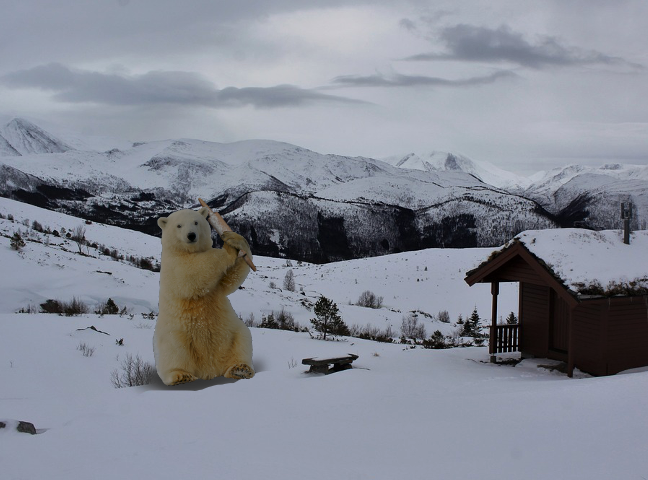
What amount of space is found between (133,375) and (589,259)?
821cm

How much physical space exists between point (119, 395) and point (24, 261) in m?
9.34

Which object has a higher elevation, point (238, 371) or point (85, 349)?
point (238, 371)

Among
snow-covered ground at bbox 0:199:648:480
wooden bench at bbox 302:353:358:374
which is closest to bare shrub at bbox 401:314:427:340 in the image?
snow-covered ground at bbox 0:199:648:480

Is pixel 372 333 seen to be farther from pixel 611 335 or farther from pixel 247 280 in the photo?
pixel 247 280

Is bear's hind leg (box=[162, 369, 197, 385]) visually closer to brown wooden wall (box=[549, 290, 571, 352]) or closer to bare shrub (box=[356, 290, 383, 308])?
brown wooden wall (box=[549, 290, 571, 352])

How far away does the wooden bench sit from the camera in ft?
22.5

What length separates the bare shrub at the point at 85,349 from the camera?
21.6 ft

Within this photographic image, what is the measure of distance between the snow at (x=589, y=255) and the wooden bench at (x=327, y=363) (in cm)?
433

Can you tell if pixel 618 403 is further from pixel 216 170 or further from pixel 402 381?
pixel 216 170

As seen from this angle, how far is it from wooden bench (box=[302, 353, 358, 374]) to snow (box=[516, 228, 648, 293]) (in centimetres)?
433

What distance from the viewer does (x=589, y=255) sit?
9.73 m

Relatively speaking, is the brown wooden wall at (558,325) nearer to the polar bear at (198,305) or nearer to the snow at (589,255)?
the snow at (589,255)

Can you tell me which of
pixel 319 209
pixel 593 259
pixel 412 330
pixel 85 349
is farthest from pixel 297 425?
pixel 319 209

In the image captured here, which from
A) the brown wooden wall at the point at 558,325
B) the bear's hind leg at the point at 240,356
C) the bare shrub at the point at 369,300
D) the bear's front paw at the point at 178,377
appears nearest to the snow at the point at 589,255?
the brown wooden wall at the point at 558,325
